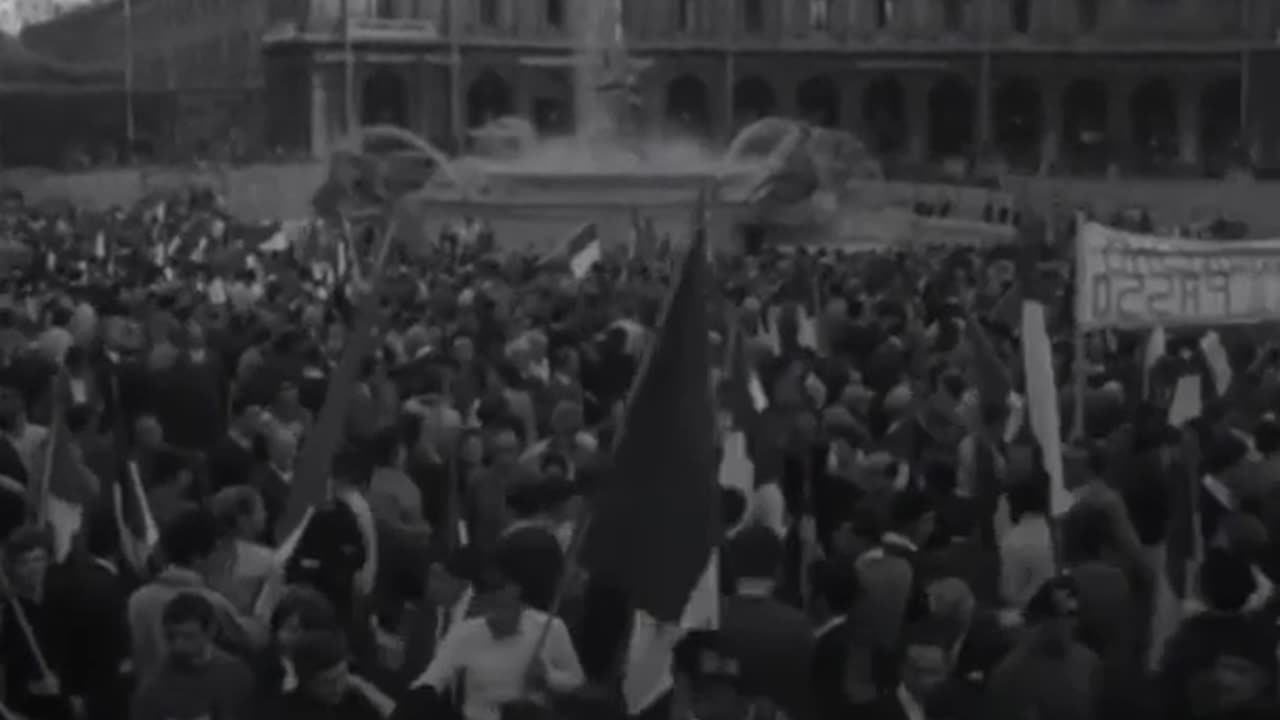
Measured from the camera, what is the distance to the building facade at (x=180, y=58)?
278 feet

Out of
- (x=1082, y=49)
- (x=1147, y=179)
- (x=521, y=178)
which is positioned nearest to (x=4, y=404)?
(x=521, y=178)

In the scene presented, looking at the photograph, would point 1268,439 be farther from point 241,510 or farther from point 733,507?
point 241,510

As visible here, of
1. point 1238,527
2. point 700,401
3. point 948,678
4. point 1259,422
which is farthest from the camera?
point 1259,422

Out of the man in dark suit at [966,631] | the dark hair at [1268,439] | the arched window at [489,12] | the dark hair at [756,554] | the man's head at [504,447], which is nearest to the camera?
the man in dark suit at [966,631]

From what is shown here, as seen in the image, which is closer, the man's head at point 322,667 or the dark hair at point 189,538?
the man's head at point 322,667

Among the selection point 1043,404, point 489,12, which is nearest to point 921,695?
point 1043,404

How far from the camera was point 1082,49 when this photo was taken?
3273 inches

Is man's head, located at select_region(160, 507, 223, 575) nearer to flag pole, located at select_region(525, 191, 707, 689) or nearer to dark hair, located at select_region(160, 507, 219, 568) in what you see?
dark hair, located at select_region(160, 507, 219, 568)

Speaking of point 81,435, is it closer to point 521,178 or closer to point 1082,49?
point 521,178

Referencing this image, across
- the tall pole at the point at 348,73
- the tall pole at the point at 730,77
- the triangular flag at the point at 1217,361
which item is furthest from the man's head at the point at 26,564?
the tall pole at the point at 730,77

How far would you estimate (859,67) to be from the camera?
83.9 meters

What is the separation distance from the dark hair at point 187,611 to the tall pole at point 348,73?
70.6m

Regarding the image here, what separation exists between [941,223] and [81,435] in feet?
127

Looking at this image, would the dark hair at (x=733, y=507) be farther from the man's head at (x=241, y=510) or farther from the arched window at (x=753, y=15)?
the arched window at (x=753, y=15)
